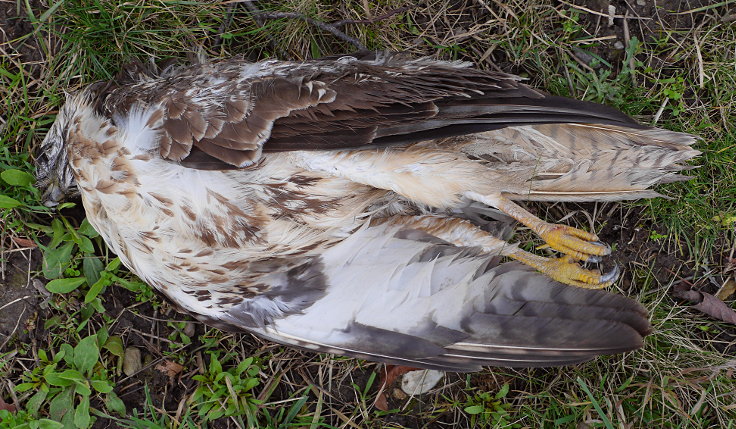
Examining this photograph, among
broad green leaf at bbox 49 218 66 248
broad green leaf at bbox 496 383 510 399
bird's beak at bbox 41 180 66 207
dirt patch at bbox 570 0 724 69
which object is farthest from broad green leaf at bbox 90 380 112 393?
dirt patch at bbox 570 0 724 69

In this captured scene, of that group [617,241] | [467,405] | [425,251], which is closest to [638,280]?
[617,241]

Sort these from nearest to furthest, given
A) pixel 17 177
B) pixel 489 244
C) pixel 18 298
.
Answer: pixel 489 244 < pixel 17 177 < pixel 18 298

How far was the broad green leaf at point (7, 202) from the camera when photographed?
2717 mm

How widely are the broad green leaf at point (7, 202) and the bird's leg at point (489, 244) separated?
1.67m

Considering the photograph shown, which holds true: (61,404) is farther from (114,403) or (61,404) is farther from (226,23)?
(226,23)

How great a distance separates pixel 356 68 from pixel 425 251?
2.51 feet

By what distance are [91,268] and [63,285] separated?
0.45 ft

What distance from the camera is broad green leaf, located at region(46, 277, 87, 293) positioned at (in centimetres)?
277

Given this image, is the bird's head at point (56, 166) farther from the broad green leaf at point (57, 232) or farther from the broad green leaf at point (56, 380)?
the broad green leaf at point (56, 380)

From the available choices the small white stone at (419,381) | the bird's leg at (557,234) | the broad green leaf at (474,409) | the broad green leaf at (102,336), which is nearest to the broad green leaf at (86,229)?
the broad green leaf at (102,336)

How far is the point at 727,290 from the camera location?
2971 mm

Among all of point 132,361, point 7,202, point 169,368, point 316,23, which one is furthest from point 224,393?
point 316,23

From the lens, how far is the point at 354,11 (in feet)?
9.61

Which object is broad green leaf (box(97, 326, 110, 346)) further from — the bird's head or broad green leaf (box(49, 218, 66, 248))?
the bird's head
